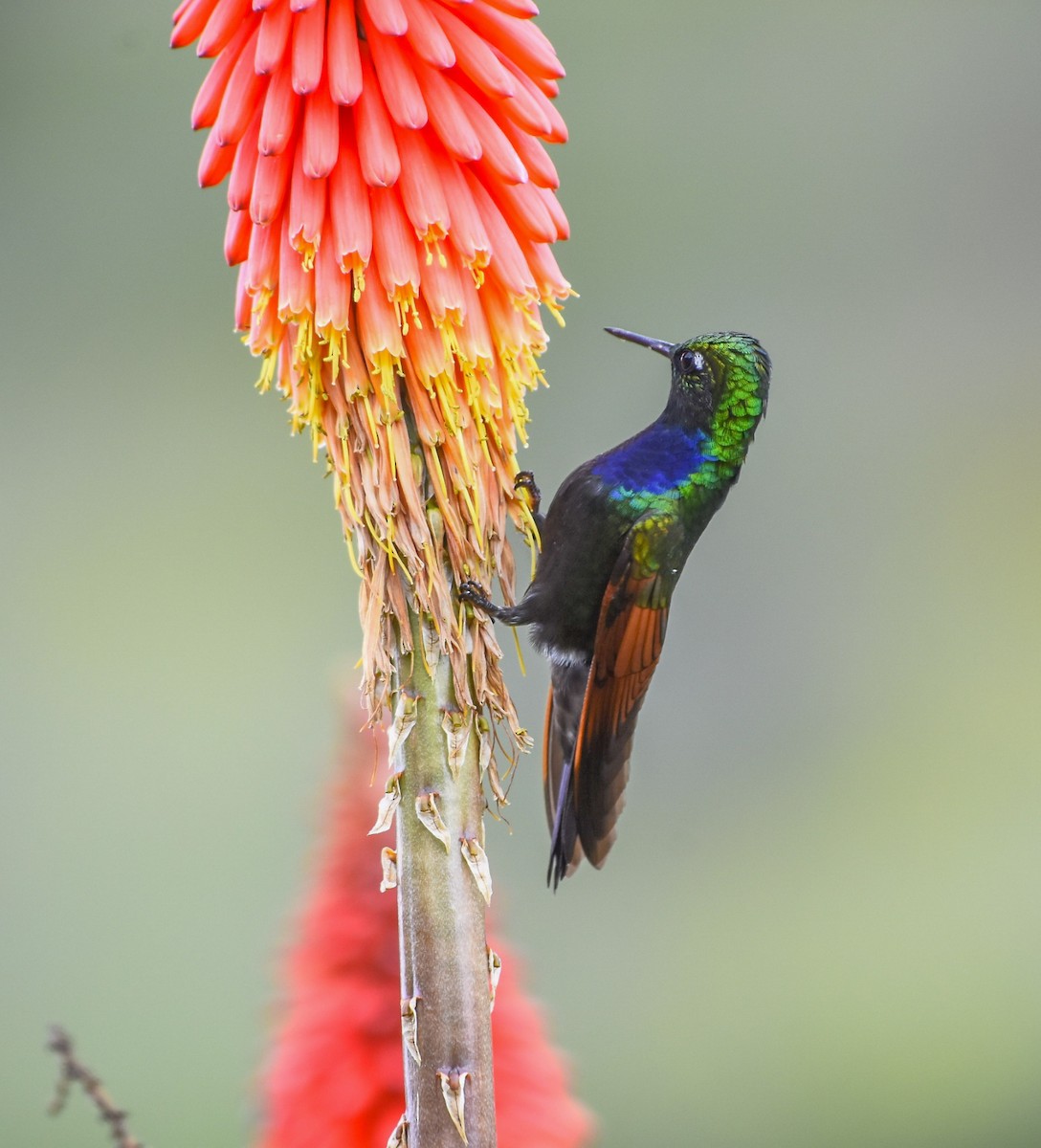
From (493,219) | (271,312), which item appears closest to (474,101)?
(493,219)

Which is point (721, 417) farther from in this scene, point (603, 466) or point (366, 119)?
point (366, 119)

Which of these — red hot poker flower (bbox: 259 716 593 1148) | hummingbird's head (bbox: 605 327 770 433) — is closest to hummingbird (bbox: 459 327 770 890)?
hummingbird's head (bbox: 605 327 770 433)

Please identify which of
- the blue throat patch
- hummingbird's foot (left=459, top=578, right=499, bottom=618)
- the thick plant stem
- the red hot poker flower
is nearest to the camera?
the thick plant stem

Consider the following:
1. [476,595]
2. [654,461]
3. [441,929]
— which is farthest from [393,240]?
[654,461]

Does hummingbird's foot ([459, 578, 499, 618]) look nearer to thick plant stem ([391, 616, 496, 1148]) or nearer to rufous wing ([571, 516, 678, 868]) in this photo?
thick plant stem ([391, 616, 496, 1148])

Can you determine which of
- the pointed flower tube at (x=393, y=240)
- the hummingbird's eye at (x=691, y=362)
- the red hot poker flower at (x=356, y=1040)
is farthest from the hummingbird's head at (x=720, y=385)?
the red hot poker flower at (x=356, y=1040)

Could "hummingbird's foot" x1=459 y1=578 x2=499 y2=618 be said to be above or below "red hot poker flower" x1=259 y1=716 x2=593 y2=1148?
above

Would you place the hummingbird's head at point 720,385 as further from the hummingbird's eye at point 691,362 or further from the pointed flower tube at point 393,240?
the pointed flower tube at point 393,240

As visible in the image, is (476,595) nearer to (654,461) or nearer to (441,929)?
(441,929)

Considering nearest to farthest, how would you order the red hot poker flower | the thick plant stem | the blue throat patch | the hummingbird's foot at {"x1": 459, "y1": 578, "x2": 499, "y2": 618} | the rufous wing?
the thick plant stem < the hummingbird's foot at {"x1": 459, "y1": 578, "x2": 499, "y2": 618} < the red hot poker flower < the rufous wing < the blue throat patch
